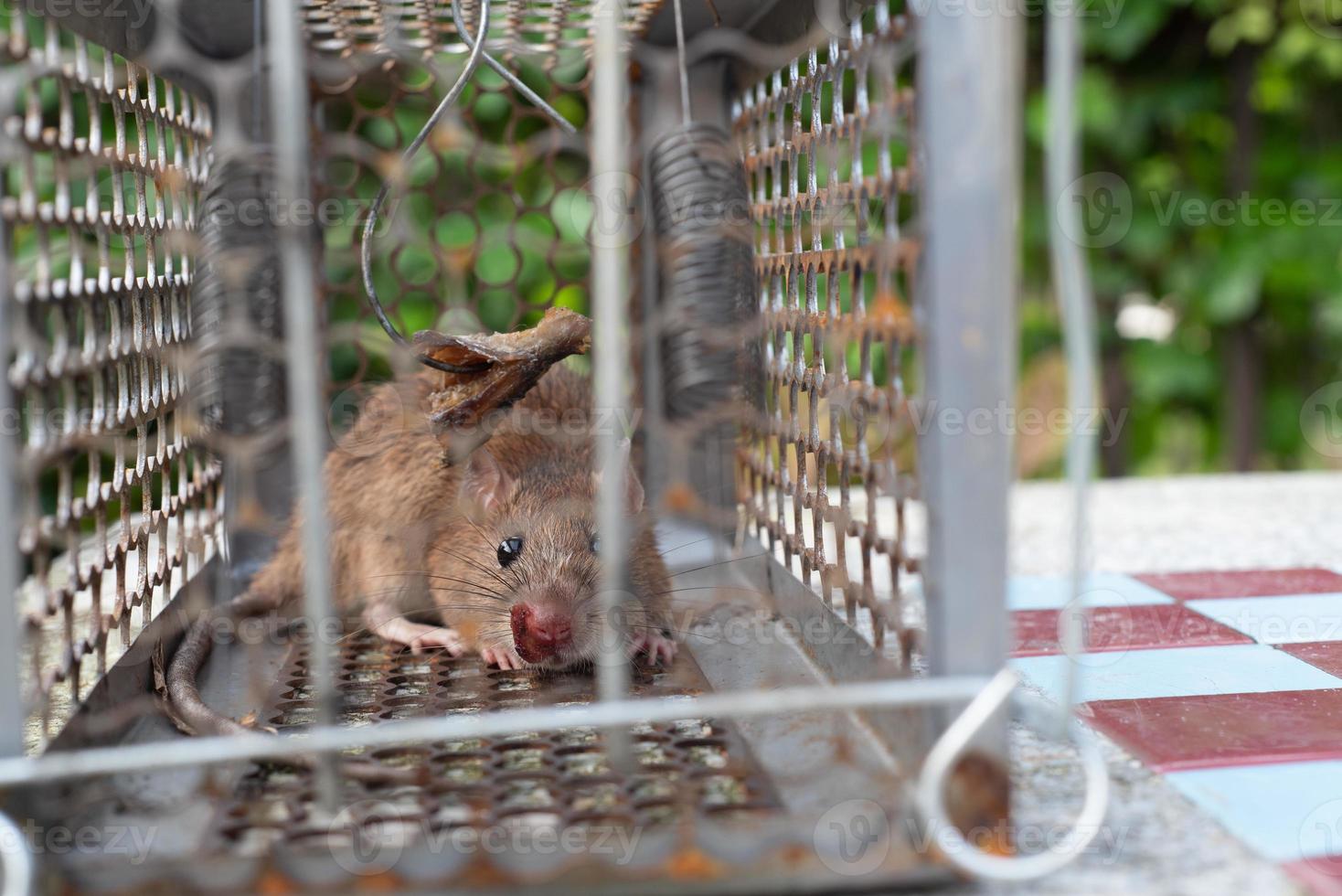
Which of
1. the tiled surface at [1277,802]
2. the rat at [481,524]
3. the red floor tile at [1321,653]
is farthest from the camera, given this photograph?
the rat at [481,524]

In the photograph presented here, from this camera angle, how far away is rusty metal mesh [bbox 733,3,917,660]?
1403 millimetres

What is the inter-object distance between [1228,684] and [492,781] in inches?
44.6

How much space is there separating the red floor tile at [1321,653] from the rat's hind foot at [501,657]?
1.31m

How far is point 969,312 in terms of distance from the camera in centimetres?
119

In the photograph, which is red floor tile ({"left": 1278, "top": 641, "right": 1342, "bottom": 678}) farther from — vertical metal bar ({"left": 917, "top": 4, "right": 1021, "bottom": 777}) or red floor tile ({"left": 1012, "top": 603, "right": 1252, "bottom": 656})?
vertical metal bar ({"left": 917, "top": 4, "right": 1021, "bottom": 777})

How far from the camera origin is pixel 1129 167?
201 inches

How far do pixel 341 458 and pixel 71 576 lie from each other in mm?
1147

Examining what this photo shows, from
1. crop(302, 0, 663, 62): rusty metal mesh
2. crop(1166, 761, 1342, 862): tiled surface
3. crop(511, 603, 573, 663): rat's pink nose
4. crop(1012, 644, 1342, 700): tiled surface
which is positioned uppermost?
crop(302, 0, 663, 62): rusty metal mesh

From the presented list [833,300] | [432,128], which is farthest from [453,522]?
[833,300]

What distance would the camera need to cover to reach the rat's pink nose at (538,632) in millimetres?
2086

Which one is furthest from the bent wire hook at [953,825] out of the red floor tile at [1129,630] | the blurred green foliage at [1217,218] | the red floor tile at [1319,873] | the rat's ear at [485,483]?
the blurred green foliage at [1217,218]

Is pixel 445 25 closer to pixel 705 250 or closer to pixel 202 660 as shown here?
pixel 705 250

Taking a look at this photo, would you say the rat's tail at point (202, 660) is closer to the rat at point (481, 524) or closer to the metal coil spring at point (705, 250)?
the rat at point (481, 524)

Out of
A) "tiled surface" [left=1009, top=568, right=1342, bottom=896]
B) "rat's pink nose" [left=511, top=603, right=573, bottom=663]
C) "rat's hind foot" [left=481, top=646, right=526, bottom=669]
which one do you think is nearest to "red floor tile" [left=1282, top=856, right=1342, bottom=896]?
"tiled surface" [left=1009, top=568, right=1342, bottom=896]
